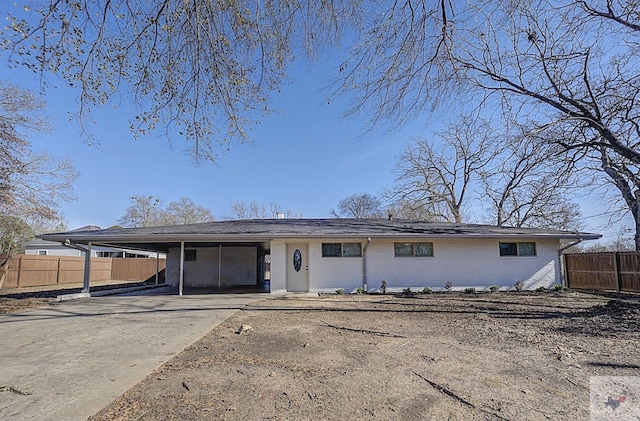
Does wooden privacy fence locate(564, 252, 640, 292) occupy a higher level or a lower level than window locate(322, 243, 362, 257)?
lower

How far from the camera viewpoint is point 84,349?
554cm

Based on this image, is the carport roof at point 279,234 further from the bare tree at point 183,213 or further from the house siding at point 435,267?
the bare tree at point 183,213

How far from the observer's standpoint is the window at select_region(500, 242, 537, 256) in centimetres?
1444

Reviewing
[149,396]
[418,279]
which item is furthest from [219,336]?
[418,279]

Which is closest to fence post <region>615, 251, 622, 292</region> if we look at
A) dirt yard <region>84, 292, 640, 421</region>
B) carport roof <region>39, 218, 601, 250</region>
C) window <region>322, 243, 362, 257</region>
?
carport roof <region>39, 218, 601, 250</region>

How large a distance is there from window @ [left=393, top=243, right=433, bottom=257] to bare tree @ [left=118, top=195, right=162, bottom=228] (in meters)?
37.8

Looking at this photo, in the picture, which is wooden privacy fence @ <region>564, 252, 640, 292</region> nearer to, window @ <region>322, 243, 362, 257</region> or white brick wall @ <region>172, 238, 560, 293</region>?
white brick wall @ <region>172, 238, 560, 293</region>

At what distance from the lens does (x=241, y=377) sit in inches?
161

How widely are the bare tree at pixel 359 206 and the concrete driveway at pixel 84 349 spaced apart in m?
33.5

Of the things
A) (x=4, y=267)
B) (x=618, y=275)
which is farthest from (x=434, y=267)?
(x=4, y=267)

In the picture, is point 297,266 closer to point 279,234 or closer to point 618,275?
point 279,234

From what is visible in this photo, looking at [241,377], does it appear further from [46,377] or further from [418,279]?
[418,279]

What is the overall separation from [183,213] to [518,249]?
41.3m

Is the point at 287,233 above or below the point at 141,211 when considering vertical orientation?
below
